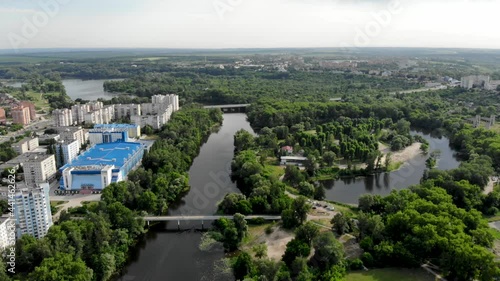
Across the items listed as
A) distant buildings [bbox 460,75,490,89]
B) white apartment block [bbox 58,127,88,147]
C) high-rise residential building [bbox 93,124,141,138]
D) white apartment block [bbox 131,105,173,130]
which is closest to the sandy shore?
white apartment block [bbox 131,105,173,130]

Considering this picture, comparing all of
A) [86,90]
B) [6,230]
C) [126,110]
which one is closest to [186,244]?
[6,230]

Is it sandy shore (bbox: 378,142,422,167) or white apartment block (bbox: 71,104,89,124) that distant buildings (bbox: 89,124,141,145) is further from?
sandy shore (bbox: 378,142,422,167)

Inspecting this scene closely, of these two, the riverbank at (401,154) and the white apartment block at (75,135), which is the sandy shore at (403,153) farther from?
the white apartment block at (75,135)

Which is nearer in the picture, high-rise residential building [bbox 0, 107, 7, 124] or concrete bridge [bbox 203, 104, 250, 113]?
high-rise residential building [bbox 0, 107, 7, 124]

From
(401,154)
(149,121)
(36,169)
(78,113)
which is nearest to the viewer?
(36,169)

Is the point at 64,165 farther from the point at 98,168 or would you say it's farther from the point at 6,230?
the point at 6,230
